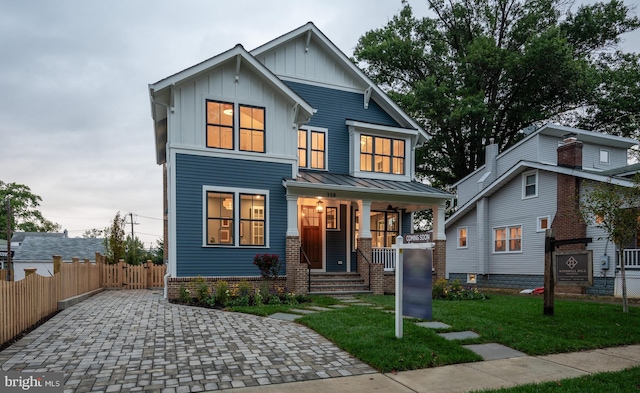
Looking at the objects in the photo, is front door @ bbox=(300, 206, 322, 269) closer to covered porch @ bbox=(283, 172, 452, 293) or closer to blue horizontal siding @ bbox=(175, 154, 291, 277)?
covered porch @ bbox=(283, 172, 452, 293)

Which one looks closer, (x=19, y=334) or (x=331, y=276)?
(x=19, y=334)

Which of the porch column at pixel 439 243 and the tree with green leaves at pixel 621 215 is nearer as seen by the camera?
the tree with green leaves at pixel 621 215

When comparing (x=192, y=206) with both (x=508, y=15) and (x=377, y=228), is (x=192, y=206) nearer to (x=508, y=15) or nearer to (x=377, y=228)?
(x=377, y=228)

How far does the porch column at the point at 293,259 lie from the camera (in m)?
13.8

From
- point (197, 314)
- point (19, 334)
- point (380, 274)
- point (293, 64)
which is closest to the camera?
point (19, 334)

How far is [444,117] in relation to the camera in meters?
27.9

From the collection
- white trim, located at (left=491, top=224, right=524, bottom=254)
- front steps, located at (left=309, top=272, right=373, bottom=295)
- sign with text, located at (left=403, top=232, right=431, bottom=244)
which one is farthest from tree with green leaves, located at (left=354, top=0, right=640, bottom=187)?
sign with text, located at (left=403, top=232, right=431, bottom=244)

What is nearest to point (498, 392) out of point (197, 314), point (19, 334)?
point (197, 314)

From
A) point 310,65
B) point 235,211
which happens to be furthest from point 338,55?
point 235,211

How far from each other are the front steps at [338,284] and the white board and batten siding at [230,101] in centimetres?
439

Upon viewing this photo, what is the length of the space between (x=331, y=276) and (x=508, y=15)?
26.5 meters

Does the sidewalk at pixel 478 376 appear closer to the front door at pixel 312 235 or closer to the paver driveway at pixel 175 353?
the paver driveway at pixel 175 353

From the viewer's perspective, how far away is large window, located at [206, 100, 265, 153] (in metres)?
13.9

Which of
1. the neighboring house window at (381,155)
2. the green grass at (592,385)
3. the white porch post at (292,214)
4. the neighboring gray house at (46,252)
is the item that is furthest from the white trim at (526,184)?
the neighboring gray house at (46,252)
